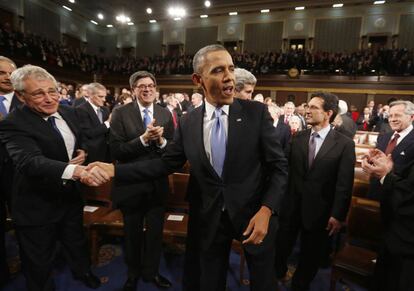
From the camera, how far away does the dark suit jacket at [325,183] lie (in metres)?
2.05

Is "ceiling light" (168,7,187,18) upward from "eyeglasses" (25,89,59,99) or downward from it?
upward

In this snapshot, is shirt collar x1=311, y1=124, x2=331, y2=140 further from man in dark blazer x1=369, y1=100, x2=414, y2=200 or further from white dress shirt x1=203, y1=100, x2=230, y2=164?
man in dark blazer x1=369, y1=100, x2=414, y2=200

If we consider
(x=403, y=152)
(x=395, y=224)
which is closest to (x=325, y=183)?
(x=395, y=224)

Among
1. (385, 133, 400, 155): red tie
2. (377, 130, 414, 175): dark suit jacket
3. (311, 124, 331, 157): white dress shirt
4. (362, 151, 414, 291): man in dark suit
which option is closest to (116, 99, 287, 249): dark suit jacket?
(362, 151, 414, 291): man in dark suit

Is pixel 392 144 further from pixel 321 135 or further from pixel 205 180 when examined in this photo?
pixel 205 180

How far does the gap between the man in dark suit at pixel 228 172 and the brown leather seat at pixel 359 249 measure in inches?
37.0

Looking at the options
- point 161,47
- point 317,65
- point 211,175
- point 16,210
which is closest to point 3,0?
point 161,47

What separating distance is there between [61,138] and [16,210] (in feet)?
1.86

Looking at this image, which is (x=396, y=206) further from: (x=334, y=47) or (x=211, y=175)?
(x=334, y=47)

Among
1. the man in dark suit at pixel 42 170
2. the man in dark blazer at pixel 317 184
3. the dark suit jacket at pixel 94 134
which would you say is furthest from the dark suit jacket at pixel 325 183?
the dark suit jacket at pixel 94 134

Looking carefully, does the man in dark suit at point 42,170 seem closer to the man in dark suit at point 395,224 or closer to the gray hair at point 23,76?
the gray hair at point 23,76

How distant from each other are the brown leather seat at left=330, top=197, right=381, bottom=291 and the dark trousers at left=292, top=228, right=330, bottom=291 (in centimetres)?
15

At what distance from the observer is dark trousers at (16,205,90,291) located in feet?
6.01

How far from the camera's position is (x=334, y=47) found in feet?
49.5
